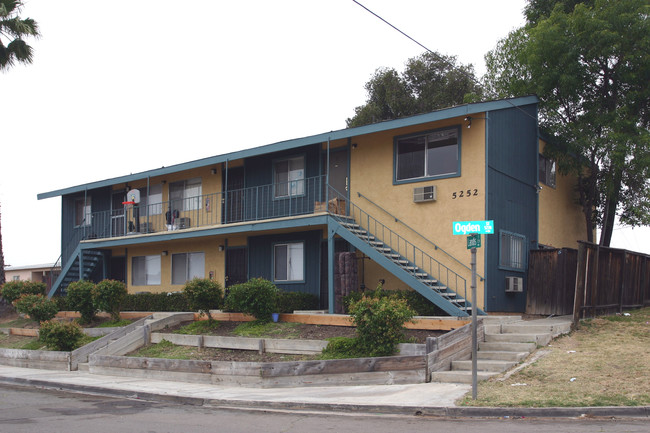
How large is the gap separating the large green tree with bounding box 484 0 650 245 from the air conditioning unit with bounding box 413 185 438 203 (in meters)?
5.23

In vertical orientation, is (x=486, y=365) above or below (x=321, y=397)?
above

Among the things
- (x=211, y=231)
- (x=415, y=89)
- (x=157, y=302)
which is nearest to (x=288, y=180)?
(x=211, y=231)

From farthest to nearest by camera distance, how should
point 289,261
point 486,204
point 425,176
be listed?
1. point 289,261
2. point 425,176
3. point 486,204

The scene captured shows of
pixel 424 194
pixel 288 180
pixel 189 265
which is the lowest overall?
pixel 189 265

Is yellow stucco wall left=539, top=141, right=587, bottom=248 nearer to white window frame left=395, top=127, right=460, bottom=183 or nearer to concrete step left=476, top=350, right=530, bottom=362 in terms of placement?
white window frame left=395, top=127, right=460, bottom=183

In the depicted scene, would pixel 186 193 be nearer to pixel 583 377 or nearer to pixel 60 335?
pixel 60 335

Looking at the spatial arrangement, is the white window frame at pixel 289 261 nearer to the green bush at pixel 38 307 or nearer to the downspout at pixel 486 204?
the downspout at pixel 486 204

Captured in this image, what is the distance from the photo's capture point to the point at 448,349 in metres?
12.7

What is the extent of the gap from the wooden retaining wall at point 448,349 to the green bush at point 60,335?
424 inches

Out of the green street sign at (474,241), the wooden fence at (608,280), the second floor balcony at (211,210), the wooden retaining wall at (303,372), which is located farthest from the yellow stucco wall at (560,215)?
the green street sign at (474,241)

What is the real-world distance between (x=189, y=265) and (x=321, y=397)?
13.5 metres

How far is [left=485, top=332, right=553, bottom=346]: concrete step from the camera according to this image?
13.6m

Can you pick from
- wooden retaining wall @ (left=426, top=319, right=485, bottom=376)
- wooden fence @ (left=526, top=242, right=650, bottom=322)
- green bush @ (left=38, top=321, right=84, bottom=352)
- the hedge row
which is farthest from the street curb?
wooden fence @ (left=526, top=242, right=650, bottom=322)

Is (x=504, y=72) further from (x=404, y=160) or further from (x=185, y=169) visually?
(x=185, y=169)
